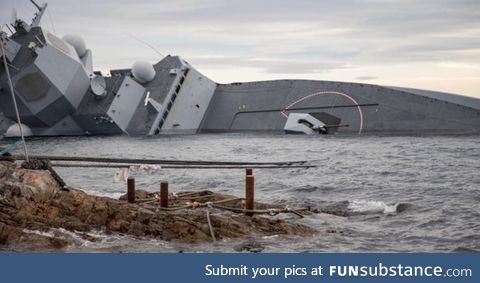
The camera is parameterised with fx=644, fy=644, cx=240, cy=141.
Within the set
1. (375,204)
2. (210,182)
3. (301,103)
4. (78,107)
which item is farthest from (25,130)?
(375,204)

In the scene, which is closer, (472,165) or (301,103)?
(472,165)

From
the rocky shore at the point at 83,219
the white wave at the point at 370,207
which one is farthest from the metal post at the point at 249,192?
the white wave at the point at 370,207

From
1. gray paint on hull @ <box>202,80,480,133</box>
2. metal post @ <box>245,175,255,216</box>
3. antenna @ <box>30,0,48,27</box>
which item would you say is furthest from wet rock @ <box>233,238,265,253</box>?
antenna @ <box>30,0,48,27</box>

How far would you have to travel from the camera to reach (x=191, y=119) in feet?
216

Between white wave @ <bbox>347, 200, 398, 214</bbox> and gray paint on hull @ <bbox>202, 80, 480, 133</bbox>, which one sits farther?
gray paint on hull @ <bbox>202, 80, 480, 133</bbox>

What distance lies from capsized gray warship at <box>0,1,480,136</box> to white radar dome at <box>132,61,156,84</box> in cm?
10

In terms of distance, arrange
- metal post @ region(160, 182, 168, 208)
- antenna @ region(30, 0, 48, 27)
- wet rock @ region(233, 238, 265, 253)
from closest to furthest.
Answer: wet rock @ region(233, 238, 265, 253) → metal post @ region(160, 182, 168, 208) → antenna @ region(30, 0, 48, 27)

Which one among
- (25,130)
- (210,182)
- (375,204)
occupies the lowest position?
(25,130)

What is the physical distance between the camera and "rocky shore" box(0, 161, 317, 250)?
1513cm

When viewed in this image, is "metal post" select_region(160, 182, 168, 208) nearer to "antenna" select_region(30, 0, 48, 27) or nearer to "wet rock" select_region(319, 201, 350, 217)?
"wet rock" select_region(319, 201, 350, 217)

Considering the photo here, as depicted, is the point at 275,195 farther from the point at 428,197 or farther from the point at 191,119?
the point at 191,119

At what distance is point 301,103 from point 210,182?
112 feet

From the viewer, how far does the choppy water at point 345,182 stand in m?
16.4

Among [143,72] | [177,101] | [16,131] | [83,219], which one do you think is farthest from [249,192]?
[16,131]
